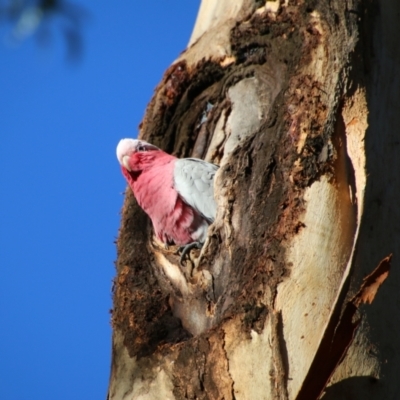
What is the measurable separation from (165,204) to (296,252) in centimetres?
162

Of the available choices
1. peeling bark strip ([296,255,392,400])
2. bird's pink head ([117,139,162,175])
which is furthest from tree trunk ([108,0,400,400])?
bird's pink head ([117,139,162,175])

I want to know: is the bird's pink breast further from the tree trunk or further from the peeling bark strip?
the peeling bark strip

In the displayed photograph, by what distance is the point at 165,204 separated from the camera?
4.14 m

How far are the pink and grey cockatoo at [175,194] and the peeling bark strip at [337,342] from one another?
4.88ft

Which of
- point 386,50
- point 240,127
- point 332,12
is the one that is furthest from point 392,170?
point 240,127

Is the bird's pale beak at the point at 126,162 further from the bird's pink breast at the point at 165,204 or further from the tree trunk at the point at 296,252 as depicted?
the tree trunk at the point at 296,252

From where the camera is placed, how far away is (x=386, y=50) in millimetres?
2988

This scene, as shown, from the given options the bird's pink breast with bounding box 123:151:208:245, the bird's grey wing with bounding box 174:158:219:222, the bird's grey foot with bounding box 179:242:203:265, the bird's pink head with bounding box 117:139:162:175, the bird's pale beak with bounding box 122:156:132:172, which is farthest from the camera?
the bird's pale beak with bounding box 122:156:132:172

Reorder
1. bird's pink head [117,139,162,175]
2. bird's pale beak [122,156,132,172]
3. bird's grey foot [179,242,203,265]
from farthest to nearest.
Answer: bird's pale beak [122,156,132,172] < bird's pink head [117,139,162,175] < bird's grey foot [179,242,203,265]

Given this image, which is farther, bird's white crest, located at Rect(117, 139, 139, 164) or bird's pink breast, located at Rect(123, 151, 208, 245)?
bird's white crest, located at Rect(117, 139, 139, 164)

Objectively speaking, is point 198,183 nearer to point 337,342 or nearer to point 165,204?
point 165,204

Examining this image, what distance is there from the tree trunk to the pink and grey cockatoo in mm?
413

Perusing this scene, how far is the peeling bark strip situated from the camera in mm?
2430

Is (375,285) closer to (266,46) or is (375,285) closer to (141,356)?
(141,356)
